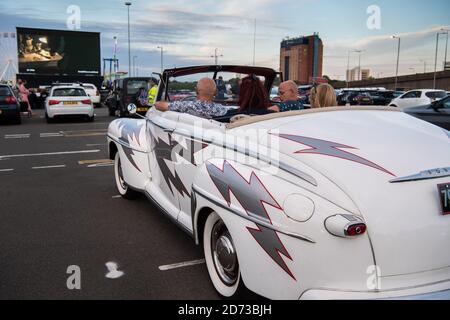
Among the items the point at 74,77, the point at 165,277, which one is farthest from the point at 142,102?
the point at 74,77

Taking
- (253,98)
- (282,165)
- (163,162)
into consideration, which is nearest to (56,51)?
(163,162)

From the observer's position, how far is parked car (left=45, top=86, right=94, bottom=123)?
1666 centimetres

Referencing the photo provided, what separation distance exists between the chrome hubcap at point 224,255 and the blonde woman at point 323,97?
140 centimetres

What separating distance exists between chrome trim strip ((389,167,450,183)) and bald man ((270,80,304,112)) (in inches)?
74.6

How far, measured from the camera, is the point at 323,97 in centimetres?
364

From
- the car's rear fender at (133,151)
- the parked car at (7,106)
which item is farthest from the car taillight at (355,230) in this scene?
the parked car at (7,106)

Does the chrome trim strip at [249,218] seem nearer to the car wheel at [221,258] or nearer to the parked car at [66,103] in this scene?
the car wheel at [221,258]

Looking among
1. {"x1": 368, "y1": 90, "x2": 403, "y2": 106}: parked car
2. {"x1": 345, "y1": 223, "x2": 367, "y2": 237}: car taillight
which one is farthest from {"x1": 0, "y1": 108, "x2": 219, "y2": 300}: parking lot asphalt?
{"x1": 368, "y1": 90, "x2": 403, "y2": 106}: parked car

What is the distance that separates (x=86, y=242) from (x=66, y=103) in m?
13.8

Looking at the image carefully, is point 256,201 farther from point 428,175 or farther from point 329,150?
point 428,175

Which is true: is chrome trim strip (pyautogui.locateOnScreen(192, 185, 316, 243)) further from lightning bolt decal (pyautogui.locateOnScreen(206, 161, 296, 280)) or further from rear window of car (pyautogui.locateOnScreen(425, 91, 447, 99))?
rear window of car (pyautogui.locateOnScreen(425, 91, 447, 99))

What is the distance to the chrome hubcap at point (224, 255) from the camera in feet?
9.30


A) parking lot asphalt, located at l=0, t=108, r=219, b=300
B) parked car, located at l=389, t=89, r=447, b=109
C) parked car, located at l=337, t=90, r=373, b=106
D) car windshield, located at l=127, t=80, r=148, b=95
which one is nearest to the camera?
parking lot asphalt, located at l=0, t=108, r=219, b=300

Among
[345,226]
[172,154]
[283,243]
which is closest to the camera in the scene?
[345,226]
